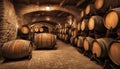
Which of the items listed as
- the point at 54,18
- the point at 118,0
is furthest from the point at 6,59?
the point at 54,18

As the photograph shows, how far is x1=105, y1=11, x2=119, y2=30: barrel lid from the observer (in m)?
3.66

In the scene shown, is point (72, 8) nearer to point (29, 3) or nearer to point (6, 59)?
point (29, 3)

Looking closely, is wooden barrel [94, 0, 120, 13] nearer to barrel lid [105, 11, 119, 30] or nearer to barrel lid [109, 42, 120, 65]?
barrel lid [105, 11, 119, 30]

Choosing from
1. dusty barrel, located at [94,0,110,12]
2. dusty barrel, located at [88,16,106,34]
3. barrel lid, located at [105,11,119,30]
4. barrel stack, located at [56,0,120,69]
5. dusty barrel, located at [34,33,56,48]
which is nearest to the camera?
barrel stack, located at [56,0,120,69]

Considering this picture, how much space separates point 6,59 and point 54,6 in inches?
217

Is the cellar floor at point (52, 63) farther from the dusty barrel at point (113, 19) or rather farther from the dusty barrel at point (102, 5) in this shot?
the dusty barrel at point (102, 5)

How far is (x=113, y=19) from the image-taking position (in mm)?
3799

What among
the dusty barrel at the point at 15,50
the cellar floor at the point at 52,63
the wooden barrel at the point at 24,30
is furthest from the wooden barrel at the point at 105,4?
the wooden barrel at the point at 24,30

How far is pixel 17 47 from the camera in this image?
4.96m

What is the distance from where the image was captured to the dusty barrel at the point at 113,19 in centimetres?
357

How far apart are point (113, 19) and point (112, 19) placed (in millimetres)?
75

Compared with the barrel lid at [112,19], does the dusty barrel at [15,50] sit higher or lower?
lower

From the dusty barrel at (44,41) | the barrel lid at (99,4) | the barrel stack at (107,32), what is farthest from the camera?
the dusty barrel at (44,41)

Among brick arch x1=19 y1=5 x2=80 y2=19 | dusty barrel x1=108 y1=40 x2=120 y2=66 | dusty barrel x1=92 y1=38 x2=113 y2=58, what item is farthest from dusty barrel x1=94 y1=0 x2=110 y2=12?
brick arch x1=19 y1=5 x2=80 y2=19
